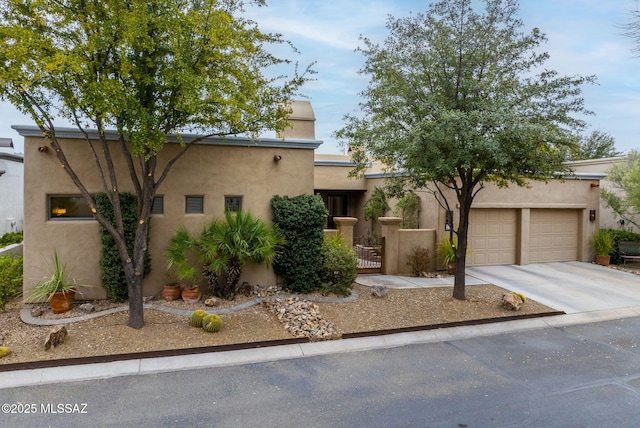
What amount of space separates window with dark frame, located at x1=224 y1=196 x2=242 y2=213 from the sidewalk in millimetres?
3934

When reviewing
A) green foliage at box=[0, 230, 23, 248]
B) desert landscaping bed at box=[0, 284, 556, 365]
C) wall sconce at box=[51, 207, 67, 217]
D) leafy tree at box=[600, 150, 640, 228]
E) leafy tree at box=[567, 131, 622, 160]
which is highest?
leafy tree at box=[567, 131, 622, 160]

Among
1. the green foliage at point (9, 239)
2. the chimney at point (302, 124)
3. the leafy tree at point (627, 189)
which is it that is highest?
the chimney at point (302, 124)

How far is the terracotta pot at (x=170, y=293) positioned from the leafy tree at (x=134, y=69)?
5.30 feet

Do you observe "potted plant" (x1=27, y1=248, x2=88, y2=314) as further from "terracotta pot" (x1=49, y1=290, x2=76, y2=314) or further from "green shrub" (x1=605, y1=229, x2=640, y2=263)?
"green shrub" (x1=605, y1=229, x2=640, y2=263)

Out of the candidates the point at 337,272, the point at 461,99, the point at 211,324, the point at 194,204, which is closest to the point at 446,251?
the point at 337,272

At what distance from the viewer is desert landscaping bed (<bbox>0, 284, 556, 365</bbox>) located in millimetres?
6312

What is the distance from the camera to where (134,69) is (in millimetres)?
6461

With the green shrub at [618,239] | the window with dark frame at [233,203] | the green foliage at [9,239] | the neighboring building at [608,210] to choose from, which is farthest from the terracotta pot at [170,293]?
the green shrub at [618,239]

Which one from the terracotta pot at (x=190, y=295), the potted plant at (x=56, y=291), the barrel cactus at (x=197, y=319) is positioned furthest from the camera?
the terracotta pot at (x=190, y=295)

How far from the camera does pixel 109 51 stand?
21.6 feet

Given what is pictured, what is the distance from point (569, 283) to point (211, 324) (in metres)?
10.6

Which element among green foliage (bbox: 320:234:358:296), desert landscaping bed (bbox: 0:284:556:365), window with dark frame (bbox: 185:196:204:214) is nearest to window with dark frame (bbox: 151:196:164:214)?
window with dark frame (bbox: 185:196:204:214)

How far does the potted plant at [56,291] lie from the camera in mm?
7758

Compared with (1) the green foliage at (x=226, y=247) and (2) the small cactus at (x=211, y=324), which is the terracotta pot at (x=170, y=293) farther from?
(2) the small cactus at (x=211, y=324)
